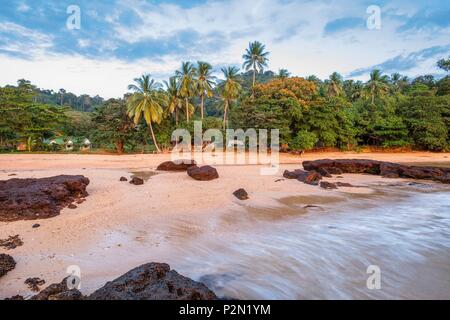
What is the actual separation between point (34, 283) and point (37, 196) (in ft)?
13.9

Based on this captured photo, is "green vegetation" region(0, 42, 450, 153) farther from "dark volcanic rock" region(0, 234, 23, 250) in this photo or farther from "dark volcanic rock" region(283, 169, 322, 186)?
"dark volcanic rock" region(0, 234, 23, 250)

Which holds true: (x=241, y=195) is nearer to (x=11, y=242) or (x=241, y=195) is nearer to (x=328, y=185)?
(x=328, y=185)

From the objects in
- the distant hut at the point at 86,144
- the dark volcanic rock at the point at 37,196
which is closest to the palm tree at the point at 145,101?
the distant hut at the point at 86,144

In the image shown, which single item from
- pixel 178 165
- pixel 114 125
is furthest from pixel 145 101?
pixel 178 165

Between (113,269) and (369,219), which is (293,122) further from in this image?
(113,269)

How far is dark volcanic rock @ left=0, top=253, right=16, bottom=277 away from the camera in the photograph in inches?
172

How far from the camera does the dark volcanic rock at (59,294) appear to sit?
3257 millimetres

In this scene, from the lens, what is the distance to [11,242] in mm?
5574

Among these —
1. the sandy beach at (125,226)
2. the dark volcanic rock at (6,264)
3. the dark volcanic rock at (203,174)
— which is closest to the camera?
the dark volcanic rock at (6,264)

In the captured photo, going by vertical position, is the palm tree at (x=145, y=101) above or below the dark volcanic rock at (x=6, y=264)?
above

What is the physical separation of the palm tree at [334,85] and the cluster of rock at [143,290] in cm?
5172

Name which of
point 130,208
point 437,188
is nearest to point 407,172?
point 437,188

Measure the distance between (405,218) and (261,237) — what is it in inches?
189

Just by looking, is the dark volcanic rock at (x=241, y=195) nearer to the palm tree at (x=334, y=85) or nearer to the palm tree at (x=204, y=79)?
the palm tree at (x=204, y=79)
